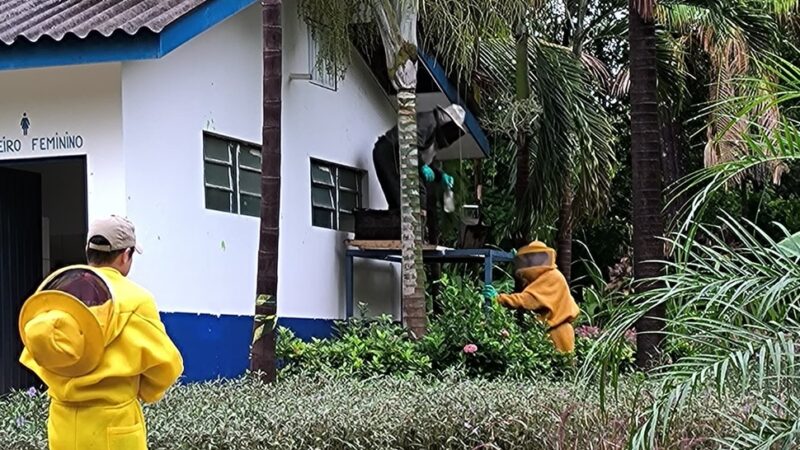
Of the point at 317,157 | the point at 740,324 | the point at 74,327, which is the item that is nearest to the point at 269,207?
the point at 317,157

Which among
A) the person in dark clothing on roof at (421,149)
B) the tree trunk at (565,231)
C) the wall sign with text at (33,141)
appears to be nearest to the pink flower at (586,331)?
the tree trunk at (565,231)

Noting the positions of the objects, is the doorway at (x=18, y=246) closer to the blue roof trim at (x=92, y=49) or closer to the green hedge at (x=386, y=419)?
the blue roof trim at (x=92, y=49)

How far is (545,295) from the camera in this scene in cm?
1312

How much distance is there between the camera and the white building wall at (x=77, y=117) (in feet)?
36.3

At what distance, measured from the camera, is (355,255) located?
14.6m

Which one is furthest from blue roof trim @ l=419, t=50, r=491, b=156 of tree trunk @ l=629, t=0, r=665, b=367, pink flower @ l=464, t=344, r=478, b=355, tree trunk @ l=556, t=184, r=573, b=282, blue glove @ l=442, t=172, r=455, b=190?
pink flower @ l=464, t=344, r=478, b=355

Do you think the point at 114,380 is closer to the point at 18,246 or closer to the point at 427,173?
the point at 18,246

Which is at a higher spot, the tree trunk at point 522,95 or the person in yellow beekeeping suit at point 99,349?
the tree trunk at point 522,95

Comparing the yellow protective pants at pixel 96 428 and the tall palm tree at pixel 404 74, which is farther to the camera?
the tall palm tree at pixel 404 74

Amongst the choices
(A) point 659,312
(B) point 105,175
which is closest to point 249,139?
(B) point 105,175

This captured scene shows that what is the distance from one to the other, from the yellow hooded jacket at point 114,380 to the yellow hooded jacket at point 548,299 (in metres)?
8.01

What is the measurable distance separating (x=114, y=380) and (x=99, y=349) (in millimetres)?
154

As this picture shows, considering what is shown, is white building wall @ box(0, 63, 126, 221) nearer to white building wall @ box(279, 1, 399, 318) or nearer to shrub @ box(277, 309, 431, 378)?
shrub @ box(277, 309, 431, 378)

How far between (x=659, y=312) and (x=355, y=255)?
213 inches
